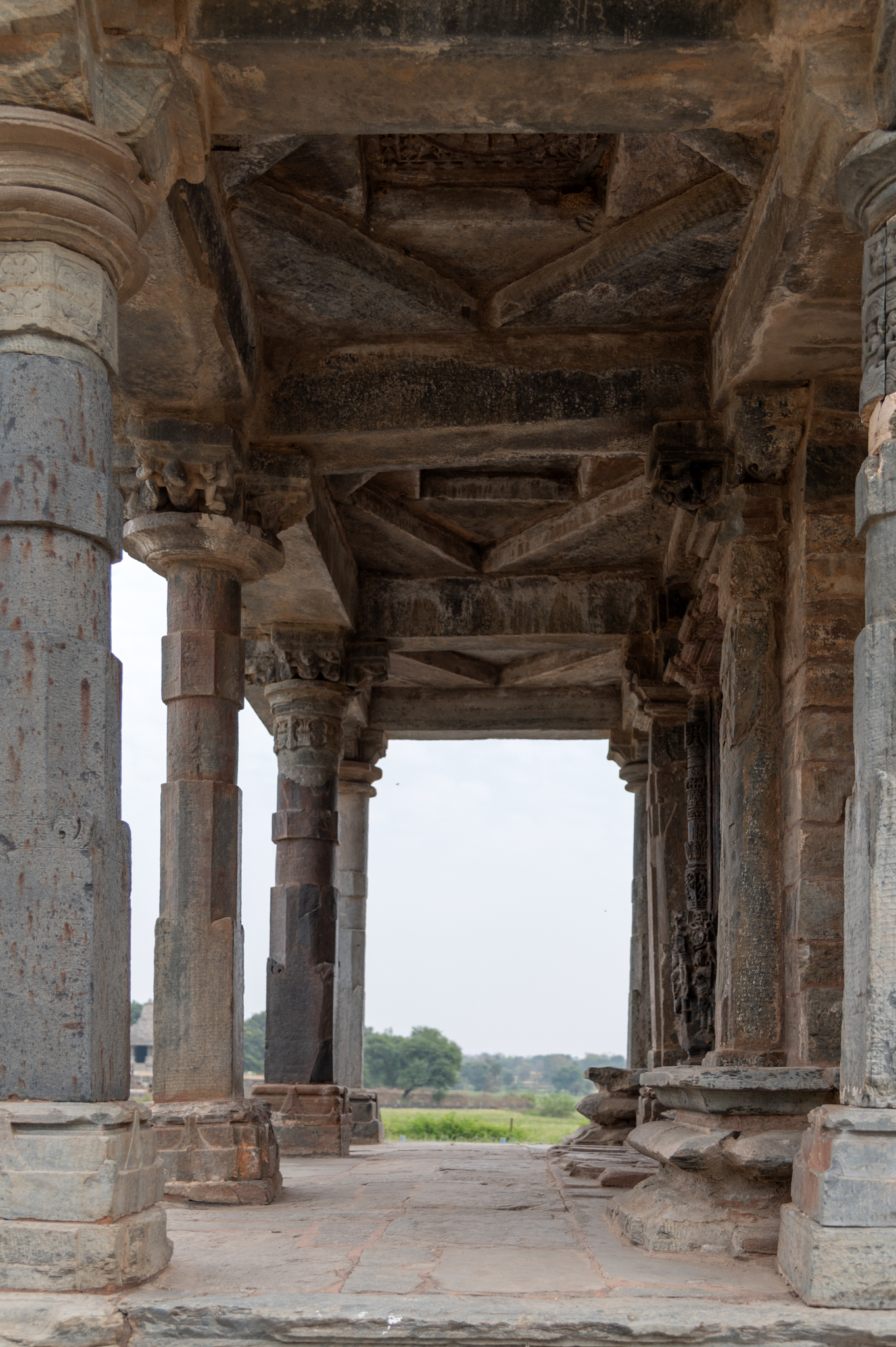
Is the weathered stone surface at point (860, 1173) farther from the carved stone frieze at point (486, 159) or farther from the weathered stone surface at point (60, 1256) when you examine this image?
the carved stone frieze at point (486, 159)

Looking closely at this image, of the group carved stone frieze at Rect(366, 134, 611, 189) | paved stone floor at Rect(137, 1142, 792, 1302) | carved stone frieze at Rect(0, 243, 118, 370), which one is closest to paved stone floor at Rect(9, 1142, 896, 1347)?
paved stone floor at Rect(137, 1142, 792, 1302)

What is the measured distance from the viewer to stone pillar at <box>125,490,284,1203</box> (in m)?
7.46

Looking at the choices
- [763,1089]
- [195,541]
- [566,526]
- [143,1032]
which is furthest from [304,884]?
[143,1032]

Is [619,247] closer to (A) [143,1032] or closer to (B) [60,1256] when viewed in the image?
(B) [60,1256]

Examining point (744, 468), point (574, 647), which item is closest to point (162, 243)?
point (744, 468)

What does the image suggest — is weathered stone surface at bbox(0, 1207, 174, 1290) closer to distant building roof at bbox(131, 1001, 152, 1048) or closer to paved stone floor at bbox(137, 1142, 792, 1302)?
paved stone floor at bbox(137, 1142, 792, 1302)

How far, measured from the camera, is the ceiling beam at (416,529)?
1098cm

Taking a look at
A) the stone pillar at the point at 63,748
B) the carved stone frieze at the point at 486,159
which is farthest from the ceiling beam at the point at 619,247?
the stone pillar at the point at 63,748

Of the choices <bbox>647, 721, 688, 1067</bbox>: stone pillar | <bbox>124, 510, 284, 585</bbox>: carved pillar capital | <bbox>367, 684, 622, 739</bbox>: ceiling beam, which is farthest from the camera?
<bbox>367, 684, 622, 739</bbox>: ceiling beam

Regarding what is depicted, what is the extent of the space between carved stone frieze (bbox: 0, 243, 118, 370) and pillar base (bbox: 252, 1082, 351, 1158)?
7811mm

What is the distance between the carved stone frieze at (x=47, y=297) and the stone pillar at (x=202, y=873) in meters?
3.17

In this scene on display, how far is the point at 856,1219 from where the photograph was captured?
159 inches

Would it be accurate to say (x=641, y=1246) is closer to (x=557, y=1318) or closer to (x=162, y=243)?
(x=557, y=1318)

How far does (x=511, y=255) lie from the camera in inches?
312
